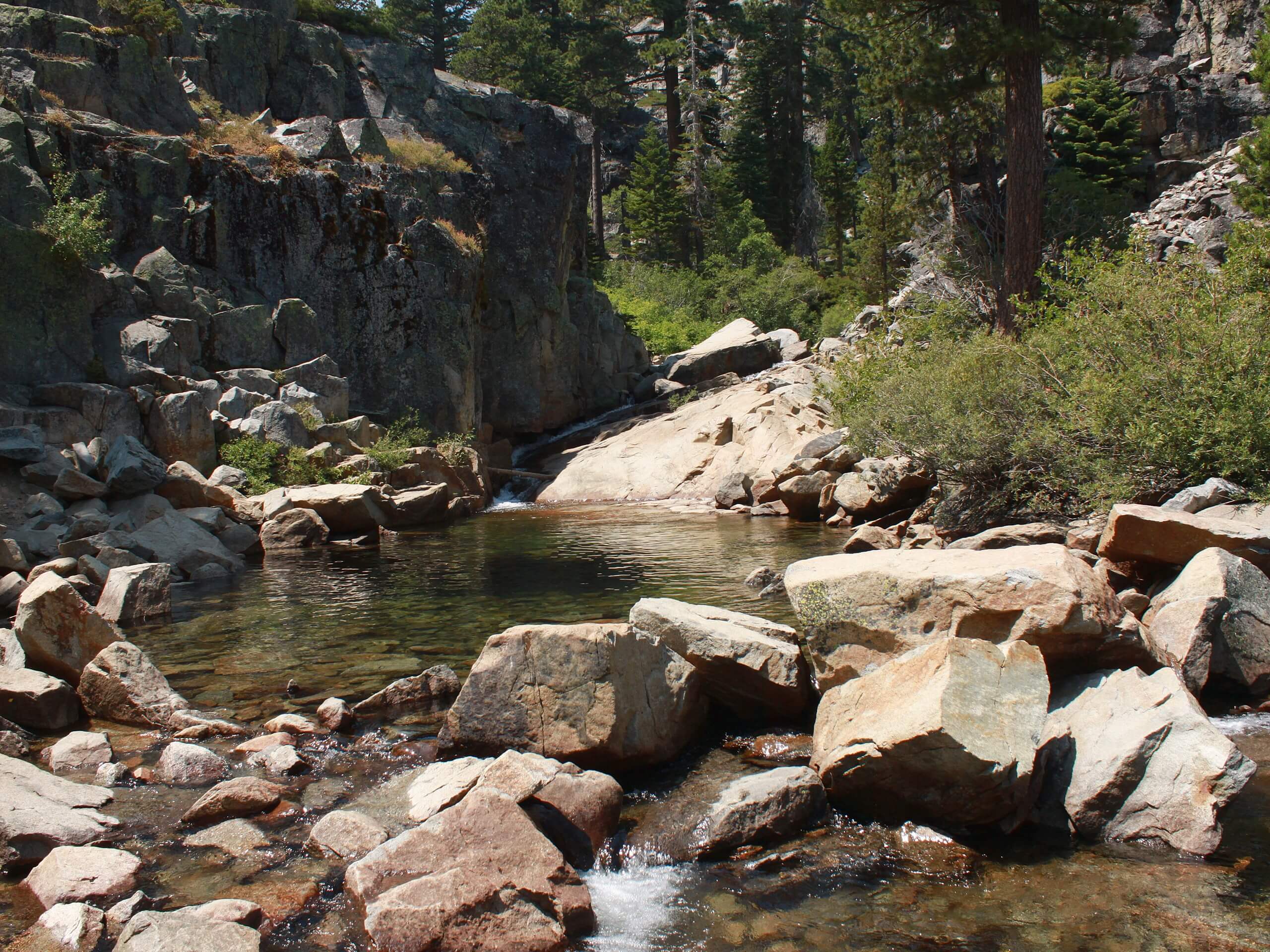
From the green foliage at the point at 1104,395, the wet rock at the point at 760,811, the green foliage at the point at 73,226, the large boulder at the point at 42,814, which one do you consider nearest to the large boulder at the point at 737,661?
the wet rock at the point at 760,811

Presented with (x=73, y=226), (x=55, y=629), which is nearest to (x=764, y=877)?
(x=55, y=629)

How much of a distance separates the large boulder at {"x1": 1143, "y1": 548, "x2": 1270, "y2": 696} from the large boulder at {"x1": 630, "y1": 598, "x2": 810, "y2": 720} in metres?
2.69

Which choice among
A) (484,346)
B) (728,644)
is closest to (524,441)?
(484,346)

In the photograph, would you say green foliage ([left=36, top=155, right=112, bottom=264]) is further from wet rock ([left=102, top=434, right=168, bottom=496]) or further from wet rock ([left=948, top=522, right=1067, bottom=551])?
wet rock ([left=948, top=522, right=1067, bottom=551])

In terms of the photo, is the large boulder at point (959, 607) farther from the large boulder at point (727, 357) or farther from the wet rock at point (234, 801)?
the large boulder at point (727, 357)

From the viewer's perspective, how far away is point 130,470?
51.9 ft

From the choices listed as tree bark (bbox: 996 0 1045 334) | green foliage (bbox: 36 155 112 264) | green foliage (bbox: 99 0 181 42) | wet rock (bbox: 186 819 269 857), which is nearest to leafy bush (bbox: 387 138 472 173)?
green foliage (bbox: 99 0 181 42)

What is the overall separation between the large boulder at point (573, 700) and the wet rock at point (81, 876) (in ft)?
7.07

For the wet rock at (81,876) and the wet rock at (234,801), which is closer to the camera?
the wet rock at (81,876)

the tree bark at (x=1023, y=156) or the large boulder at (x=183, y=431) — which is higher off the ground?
the tree bark at (x=1023, y=156)

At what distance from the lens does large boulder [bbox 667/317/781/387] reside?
35281 mm

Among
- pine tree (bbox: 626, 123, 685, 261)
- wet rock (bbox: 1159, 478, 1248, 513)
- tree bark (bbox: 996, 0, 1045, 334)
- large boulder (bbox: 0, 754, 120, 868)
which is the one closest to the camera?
large boulder (bbox: 0, 754, 120, 868)

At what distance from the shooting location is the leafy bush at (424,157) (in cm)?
3114

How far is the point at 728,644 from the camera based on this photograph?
6.83 metres
